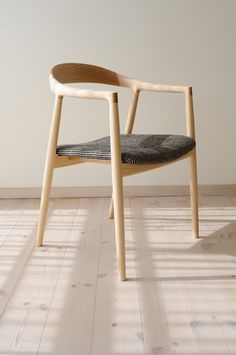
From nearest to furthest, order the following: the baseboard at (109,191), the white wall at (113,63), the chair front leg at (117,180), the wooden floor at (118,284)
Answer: the wooden floor at (118,284) → the chair front leg at (117,180) → the white wall at (113,63) → the baseboard at (109,191)

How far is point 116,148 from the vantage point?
1.71 m

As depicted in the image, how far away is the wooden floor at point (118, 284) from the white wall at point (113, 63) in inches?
12.6

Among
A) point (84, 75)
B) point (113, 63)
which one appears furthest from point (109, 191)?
point (84, 75)

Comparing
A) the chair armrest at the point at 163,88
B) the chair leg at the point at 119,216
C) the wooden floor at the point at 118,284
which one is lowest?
the wooden floor at the point at 118,284

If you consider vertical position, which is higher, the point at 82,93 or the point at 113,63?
the point at 82,93

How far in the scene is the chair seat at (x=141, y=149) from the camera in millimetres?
1756

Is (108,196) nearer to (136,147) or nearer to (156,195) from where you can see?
(156,195)

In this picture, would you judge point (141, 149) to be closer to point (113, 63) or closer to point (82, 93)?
point (82, 93)

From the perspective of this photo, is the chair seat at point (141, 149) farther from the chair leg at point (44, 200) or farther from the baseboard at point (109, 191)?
the baseboard at point (109, 191)

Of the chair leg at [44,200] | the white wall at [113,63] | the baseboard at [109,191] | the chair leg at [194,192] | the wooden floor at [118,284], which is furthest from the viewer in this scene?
the baseboard at [109,191]

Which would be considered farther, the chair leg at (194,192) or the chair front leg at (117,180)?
the chair leg at (194,192)

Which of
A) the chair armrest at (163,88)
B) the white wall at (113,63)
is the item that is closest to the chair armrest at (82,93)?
the chair armrest at (163,88)

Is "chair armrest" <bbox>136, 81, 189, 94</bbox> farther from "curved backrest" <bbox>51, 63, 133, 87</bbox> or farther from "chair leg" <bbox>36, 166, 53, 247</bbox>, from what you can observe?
"chair leg" <bbox>36, 166, 53, 247</bbox>

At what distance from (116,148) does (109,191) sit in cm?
100
